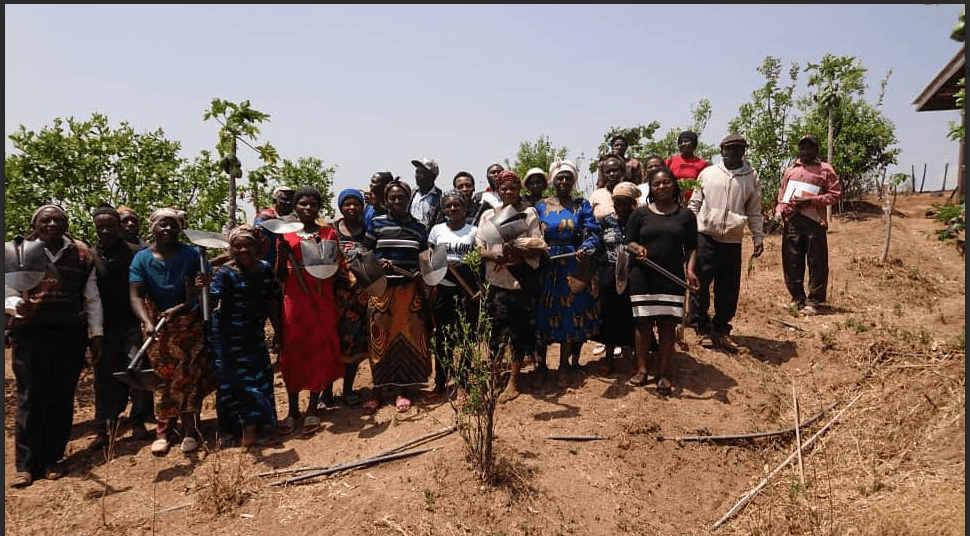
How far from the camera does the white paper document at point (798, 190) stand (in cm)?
634

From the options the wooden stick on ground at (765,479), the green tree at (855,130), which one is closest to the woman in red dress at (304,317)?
the wooden stick on ground at (765,479)

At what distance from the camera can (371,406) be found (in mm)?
5066

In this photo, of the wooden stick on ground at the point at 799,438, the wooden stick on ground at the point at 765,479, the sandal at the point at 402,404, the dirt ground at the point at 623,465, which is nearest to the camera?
the dirt ground at the point at 623,465

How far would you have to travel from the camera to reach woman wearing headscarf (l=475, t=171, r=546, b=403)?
182 inches

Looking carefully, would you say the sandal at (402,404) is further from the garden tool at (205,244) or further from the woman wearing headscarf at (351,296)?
the garden tool at (205,244)

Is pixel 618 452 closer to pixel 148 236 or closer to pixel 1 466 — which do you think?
pixel 1 466

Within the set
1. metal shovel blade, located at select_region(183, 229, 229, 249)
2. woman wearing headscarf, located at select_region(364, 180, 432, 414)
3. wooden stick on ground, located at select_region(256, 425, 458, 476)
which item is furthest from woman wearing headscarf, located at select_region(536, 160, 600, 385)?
metal shovel blade, located at select_region(183, 229, 229, 249)

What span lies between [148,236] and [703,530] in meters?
6.83

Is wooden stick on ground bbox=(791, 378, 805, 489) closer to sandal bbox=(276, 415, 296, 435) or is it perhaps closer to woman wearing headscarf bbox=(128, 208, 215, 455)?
sandal bbox=(276, 415, 296, 435)

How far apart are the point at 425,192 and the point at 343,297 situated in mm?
1618

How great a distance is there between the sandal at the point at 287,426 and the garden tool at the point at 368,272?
4.40 ft

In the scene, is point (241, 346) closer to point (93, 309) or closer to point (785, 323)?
point (93, 309)

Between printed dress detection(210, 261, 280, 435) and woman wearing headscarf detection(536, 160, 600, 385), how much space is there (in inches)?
93.5

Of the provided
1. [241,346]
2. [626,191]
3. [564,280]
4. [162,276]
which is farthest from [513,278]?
[162,276]
